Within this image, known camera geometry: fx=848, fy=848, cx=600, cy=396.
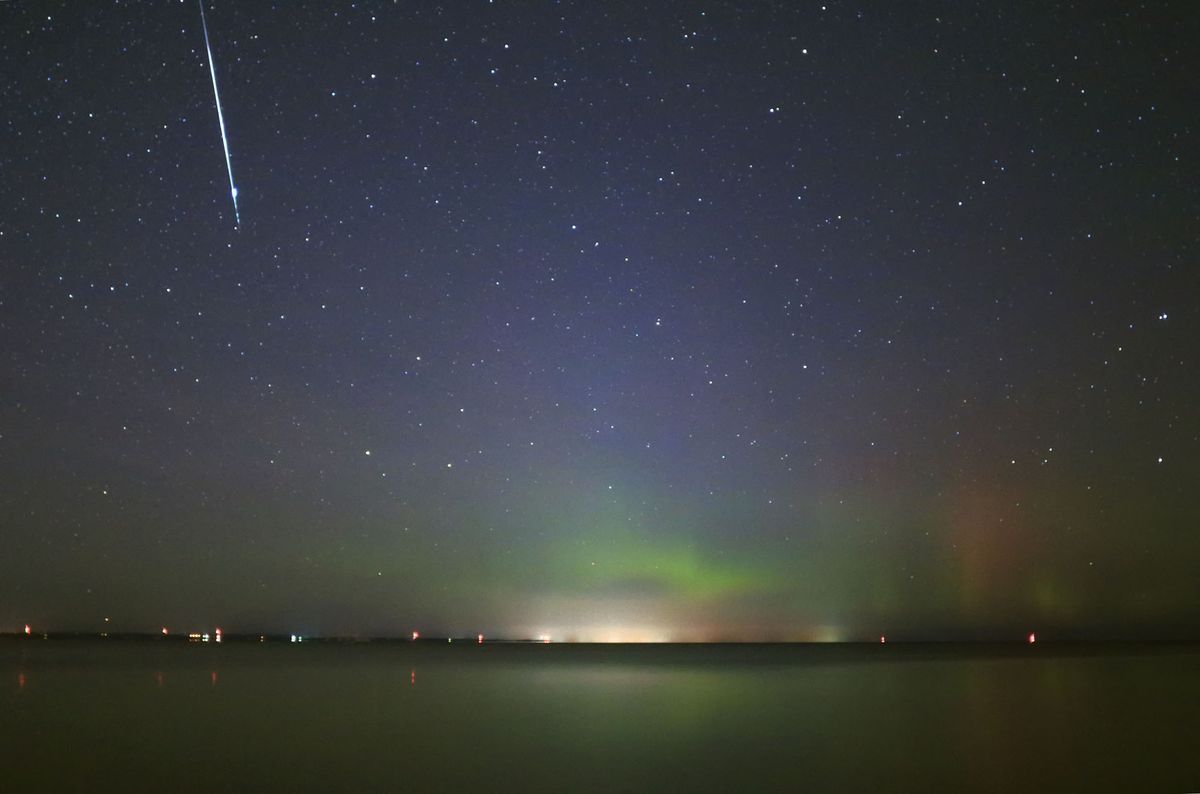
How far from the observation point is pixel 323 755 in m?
8.49

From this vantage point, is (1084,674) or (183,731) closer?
(183,731)

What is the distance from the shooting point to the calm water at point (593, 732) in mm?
7426

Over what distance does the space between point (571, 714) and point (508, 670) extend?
10823 millimetres

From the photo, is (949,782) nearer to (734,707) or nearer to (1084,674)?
(734,707)

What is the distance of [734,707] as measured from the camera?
1288 cm

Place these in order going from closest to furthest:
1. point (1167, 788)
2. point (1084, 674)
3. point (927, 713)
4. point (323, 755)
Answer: point (1167, 788), point (323, 755), point (927, 713), point (1084, 674)

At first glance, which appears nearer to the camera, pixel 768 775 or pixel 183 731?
pixel 768 775

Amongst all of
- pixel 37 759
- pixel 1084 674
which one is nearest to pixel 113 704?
pixel 37 759

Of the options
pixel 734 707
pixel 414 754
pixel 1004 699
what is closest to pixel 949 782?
pixel 414 754

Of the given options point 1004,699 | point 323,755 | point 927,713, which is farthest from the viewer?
point 1004,699

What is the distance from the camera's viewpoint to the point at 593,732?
1033cm

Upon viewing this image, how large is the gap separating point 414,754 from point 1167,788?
674cm

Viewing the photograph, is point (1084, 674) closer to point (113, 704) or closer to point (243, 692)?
point (243, 692)

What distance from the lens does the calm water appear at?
24.4 ft
